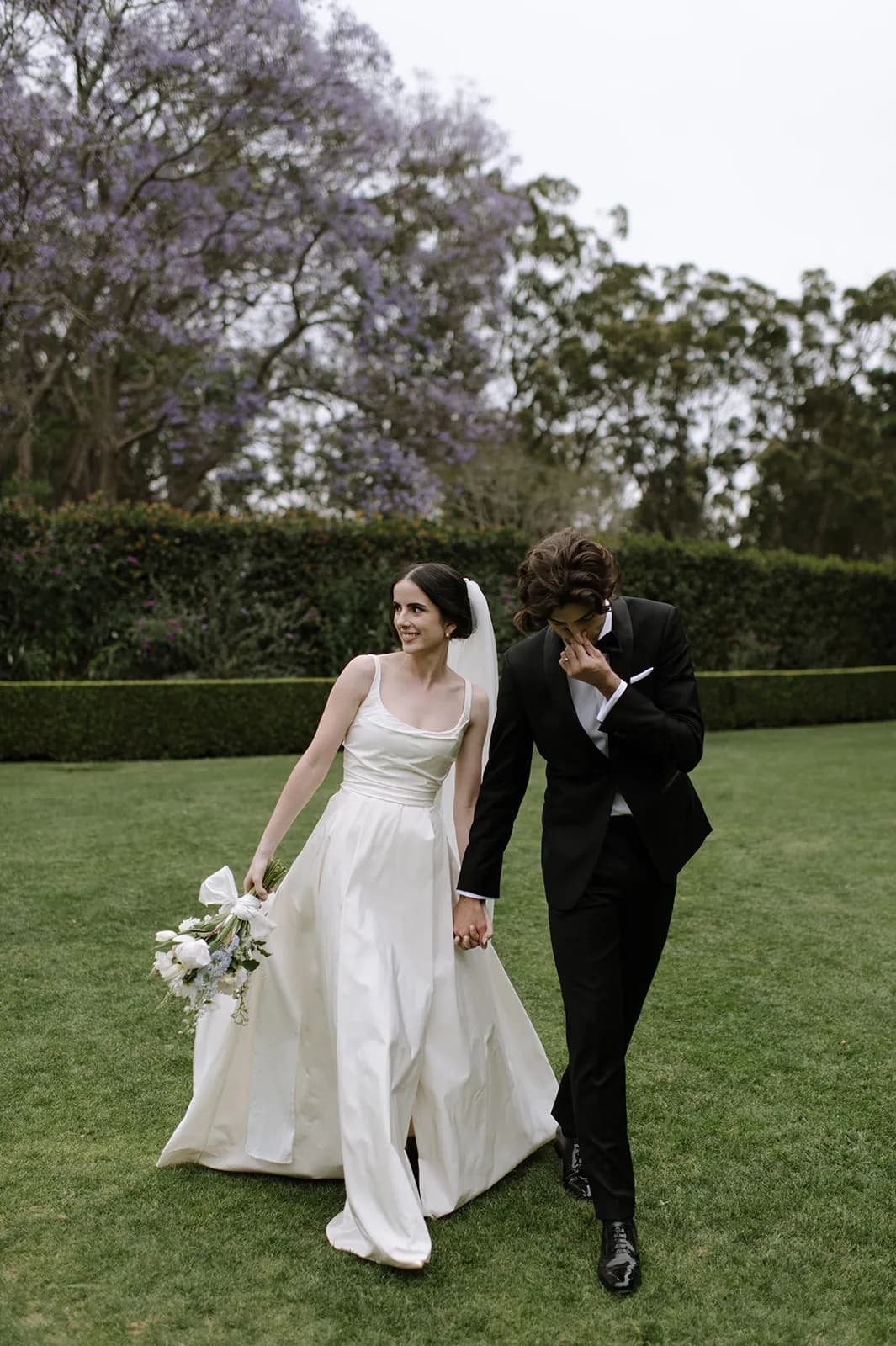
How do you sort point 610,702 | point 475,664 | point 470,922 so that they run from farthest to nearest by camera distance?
1. point 475,664
2. point 470,922
3. point 610,702

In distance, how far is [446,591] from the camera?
3320mm

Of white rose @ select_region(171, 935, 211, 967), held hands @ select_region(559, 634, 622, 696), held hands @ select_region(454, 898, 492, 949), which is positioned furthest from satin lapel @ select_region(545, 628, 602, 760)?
white rose @ select_region(171, 935, 211, 967)

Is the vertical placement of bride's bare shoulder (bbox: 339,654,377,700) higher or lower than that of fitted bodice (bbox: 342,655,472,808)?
higher

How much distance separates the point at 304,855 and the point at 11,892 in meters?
3.65

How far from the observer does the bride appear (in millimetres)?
3141

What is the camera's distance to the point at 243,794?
9539 millimetres

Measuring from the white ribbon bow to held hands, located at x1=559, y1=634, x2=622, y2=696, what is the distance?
42.8 inches

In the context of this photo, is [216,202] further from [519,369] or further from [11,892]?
[519,369]

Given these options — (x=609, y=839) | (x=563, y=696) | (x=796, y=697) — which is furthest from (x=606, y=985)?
(x=796, y=697)

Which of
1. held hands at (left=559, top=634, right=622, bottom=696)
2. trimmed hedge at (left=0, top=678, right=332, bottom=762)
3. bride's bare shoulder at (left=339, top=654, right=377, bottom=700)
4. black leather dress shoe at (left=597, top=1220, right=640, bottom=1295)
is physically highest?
held hands at (left=559, top=634, right=622, bottom=696)

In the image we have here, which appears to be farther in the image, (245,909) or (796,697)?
(796,697)

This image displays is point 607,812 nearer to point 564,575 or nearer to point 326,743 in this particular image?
point 564,575

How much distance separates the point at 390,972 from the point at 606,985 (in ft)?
1.87

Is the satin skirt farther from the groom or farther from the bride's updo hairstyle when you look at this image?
the bride's updo hairstyle
